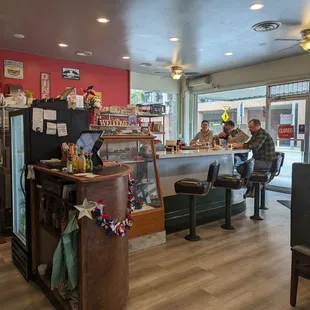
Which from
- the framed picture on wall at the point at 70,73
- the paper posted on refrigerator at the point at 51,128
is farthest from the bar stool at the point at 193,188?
the framed picture on wall at the point at 70,73

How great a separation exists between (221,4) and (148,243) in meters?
3.14

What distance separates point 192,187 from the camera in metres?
3.67

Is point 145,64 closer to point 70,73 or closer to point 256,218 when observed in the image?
point 70,73

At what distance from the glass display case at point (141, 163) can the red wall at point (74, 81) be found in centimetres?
378

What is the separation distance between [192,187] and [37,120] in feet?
6.43

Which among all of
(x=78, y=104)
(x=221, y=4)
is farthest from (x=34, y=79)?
(x=221, y=4)

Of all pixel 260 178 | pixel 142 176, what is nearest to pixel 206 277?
pixel 142 176

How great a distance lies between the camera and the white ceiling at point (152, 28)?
389 cm

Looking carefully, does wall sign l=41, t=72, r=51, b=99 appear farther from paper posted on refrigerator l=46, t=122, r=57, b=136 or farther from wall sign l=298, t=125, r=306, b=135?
wall sign l=298, t=125, r=306, b=135

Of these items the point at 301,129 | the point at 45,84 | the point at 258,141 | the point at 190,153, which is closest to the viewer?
the point at 190,153

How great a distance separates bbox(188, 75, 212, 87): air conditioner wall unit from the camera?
8.48 metres

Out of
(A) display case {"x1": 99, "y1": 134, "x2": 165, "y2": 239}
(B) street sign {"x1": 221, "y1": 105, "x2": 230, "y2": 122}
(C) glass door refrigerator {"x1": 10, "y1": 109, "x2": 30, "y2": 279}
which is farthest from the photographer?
(B) street sign {"x1": 221, "y1": 105, "x2": 230, "y2": 122}

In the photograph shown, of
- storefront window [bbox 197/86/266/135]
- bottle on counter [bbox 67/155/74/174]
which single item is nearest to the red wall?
storefront window [bbox 197/86/266/135]

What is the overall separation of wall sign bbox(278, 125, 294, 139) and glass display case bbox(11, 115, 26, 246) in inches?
237
